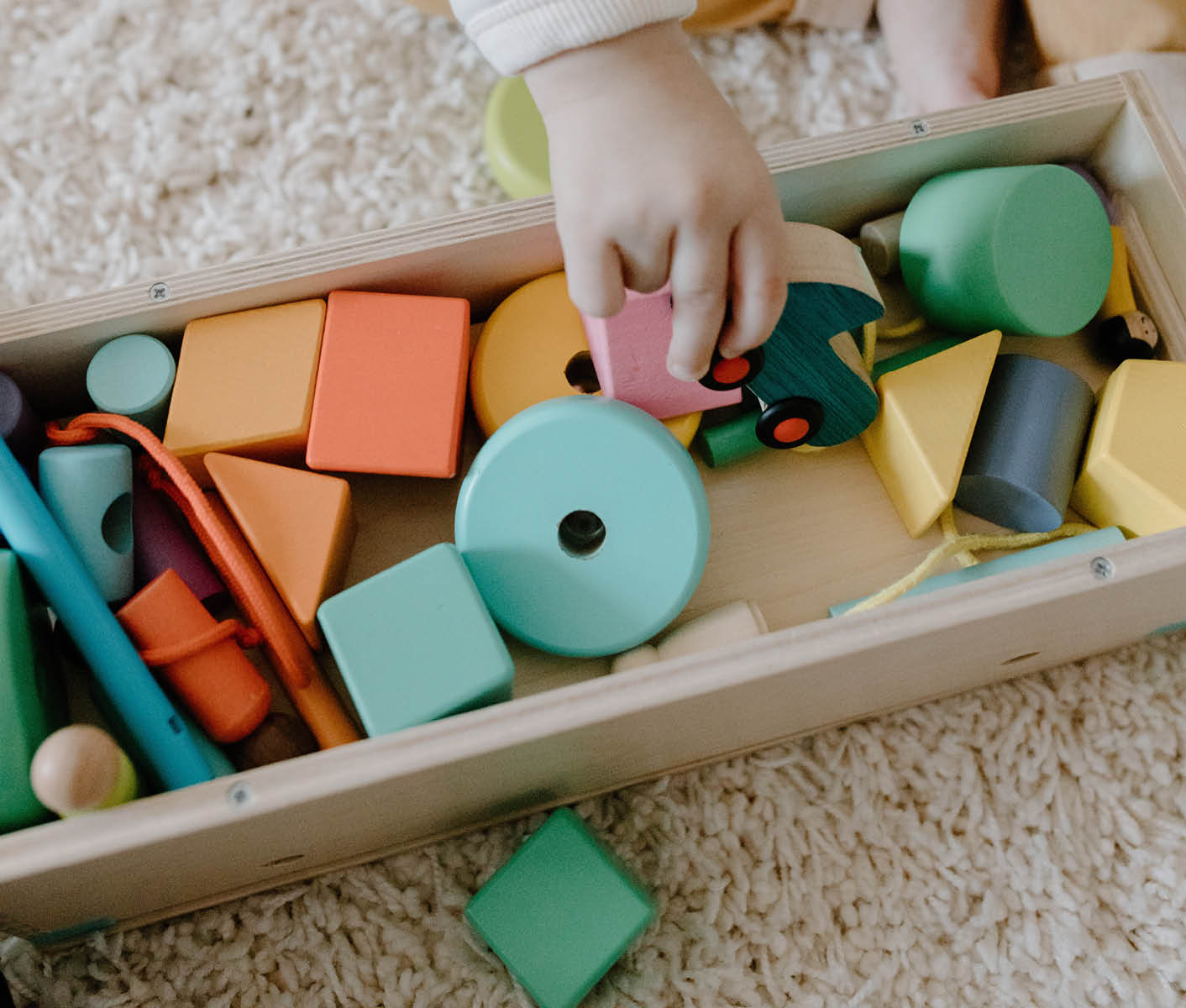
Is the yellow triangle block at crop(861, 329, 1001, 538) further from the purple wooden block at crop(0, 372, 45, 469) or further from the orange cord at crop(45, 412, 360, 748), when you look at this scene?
the purple wooden block at crop(0, 372, 45, 469)

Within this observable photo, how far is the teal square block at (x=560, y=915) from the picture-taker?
602 mm

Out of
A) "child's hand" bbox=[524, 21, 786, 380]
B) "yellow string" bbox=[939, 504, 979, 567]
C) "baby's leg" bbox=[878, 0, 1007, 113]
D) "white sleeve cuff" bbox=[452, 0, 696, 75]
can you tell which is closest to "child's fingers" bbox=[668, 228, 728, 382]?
"child's hand" bbox=[524, 21, 786, 380]

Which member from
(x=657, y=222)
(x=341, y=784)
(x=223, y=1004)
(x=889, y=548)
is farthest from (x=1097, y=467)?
(x=223, y=1004)

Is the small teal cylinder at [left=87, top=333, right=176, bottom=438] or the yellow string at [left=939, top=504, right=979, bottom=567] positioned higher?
the small teal cylinder at [left=87, top=333, right=176, bottom=438]

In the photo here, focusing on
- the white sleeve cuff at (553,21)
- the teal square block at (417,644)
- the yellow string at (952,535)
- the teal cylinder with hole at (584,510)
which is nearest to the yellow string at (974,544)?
the yellow string at (952,535)

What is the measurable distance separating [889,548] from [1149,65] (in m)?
0.46

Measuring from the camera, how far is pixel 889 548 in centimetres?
66

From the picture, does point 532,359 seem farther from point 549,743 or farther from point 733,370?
point 549,743

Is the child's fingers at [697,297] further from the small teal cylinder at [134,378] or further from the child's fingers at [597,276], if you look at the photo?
the small teal cylinder at [134,378]

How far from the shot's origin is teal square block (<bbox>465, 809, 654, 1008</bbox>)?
60 cm

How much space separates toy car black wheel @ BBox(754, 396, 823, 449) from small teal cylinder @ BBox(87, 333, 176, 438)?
351mm

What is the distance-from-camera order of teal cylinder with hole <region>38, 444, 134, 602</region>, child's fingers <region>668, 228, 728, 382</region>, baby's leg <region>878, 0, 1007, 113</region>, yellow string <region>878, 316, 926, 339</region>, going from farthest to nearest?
baby's leg <region>878, 0, 1007, 113</region>, yellow string <region>878, 316, 926, 339</region>, teal cylinder with hole <region>38, 444, 134, 602</region>, child's fingers <region>668, 228, 728, 382</region>

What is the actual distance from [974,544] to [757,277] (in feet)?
0.82

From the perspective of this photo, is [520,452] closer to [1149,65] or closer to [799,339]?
[799,339]
